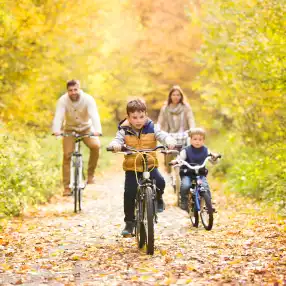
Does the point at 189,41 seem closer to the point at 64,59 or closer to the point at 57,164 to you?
the point at 64,59

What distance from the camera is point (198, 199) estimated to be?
8.00 meters

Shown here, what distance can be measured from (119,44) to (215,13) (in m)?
17.3

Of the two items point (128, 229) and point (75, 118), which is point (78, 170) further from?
point (128, 229)

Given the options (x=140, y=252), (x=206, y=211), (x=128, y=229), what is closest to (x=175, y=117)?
(x=206, y=211)

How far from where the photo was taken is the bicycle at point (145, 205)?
237 inches

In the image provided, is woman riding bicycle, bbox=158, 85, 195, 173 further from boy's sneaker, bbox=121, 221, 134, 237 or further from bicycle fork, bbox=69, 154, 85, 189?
boy's sneaker, bbox=121, 221, 134, 237

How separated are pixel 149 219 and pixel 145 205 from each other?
253mm

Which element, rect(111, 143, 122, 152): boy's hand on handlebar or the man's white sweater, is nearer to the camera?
rect(111, 143, 122, 152): boy's hand on handlebar

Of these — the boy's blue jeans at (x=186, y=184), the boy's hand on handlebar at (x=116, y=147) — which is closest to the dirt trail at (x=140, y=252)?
the boy's blue jeans at (x=186, y=184)

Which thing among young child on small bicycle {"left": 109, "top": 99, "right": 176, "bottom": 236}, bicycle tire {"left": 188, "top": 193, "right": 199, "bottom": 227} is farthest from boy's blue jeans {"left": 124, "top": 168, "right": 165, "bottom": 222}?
bicycle tire {"left": 188, "top": 193, "right": 199, "bottom": 227}

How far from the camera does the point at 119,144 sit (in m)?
6.37

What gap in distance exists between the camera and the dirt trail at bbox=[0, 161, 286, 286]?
525 cm

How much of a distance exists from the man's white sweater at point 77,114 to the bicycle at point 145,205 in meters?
3.70

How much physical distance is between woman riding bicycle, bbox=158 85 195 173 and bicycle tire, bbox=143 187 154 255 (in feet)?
15.4
